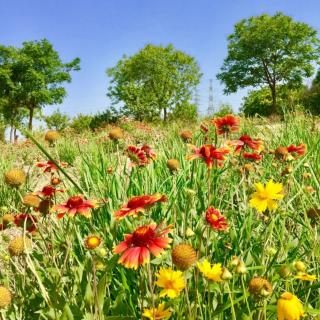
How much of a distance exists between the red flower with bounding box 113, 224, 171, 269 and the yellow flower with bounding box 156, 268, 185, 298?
100mm

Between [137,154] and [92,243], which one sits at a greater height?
[137,154]

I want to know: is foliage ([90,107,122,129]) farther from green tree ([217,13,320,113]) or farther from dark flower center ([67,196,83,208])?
dark flower center ([67,196,83,208])

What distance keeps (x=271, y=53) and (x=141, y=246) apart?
3221 centimetres

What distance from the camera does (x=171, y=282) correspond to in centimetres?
109

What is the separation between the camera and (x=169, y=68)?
35719mm

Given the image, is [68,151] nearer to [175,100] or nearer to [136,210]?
[136,210]

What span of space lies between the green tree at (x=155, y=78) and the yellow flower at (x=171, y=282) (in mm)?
31626

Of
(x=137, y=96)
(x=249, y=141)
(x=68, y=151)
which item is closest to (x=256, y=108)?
(x=137, y=96)

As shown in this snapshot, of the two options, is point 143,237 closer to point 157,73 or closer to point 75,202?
point 75,202

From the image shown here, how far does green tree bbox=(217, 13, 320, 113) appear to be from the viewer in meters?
30.6

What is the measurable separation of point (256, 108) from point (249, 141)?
3476cm

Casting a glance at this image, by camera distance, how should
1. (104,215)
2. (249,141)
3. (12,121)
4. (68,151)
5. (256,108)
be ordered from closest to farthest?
(249,141), (104,215), (68,151), (12,121), (256,108)

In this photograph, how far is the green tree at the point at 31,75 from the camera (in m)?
29.9

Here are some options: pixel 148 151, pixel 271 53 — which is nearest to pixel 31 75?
pixel 271 53
